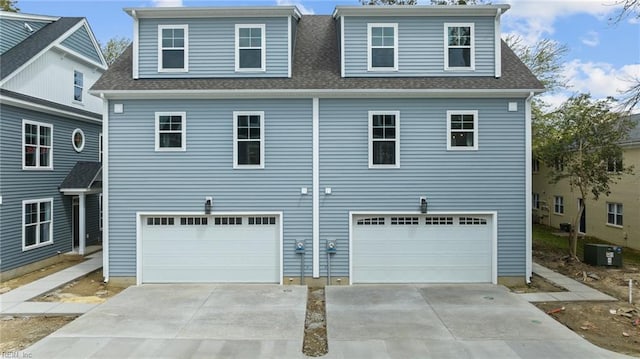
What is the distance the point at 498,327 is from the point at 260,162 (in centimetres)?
722

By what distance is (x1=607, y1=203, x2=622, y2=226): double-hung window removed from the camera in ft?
62.8

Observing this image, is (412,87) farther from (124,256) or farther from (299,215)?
(124,256)

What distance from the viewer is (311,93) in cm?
1163

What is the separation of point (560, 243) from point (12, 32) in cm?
2368

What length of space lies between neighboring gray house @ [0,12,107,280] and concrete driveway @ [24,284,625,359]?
4.88m

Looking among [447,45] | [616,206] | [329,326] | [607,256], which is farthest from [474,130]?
[616,206]

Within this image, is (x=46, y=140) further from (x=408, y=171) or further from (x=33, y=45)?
(x=408, y=171)

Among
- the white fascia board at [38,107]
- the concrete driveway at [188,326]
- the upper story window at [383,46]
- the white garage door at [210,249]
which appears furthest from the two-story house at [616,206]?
the white fascia board at [38,107]

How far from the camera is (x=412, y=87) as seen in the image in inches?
A: 458

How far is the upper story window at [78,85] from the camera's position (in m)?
16.1

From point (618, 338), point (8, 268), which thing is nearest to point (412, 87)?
point (618, 338)

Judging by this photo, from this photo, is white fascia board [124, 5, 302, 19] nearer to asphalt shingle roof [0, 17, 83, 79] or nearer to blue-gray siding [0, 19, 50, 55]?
asphalt shingle roof [0, 17, 83, 79]

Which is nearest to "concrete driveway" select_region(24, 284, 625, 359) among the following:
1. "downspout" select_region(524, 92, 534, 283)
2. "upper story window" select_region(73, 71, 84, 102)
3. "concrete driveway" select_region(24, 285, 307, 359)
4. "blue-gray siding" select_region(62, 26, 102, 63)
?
"concrete driveway" select_region(24, 285, 307, 359)

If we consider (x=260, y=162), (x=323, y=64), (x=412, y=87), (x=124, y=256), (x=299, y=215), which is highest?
(x=323, y=64)
